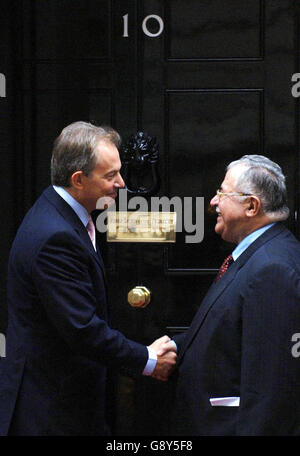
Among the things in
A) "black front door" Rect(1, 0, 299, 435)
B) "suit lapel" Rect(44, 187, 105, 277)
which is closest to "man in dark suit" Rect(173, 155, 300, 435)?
"suit lapel" Rect(44, 187, 105, 277)

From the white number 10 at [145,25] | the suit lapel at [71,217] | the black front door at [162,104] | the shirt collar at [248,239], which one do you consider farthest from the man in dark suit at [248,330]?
the white number 10 at [145,25]

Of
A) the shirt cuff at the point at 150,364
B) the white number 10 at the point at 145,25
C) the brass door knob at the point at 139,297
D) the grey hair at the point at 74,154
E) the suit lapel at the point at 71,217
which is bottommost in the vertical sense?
the shirt cuff at the point at 150,364

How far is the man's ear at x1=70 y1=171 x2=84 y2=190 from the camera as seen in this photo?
2727 mm

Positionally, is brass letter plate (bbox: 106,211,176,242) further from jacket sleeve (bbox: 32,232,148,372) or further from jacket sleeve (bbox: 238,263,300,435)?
jacket sleeve (bbox: 238,263,300,435)

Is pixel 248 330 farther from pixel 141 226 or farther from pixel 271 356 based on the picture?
pixel 141 226

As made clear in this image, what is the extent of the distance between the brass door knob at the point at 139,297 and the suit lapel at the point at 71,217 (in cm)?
67

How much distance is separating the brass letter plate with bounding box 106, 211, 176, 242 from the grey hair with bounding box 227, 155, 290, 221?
0.80 meters

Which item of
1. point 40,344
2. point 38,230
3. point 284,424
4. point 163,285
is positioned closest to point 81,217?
point 38,230

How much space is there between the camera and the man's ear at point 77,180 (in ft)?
8.95

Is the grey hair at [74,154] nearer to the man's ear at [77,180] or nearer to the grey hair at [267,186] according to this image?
the man's ear at [77,180]

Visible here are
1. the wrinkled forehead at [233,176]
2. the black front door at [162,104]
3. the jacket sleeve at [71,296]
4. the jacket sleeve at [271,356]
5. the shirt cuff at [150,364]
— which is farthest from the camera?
the black front door at [162,104]

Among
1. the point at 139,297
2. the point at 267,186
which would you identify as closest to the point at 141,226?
the point at 139,297

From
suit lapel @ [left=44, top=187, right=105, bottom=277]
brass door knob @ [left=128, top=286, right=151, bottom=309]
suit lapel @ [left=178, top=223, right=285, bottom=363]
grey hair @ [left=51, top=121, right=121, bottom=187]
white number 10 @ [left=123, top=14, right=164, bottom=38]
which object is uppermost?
white number 10 @ [left=123, top=14, right=164, bottom=38]

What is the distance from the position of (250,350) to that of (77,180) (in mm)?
973
